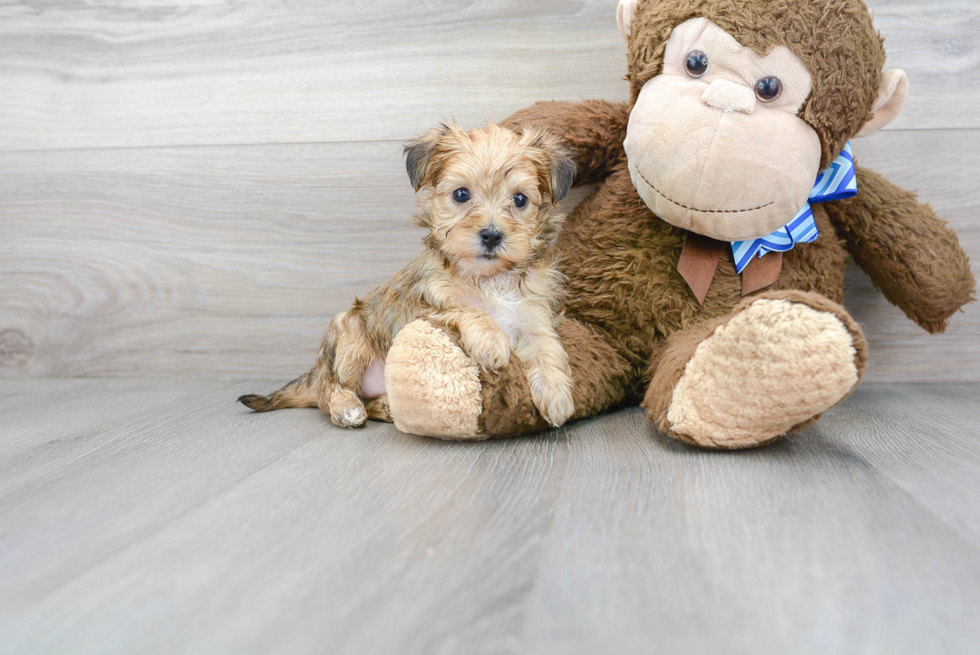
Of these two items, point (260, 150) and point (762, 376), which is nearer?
point (762, 376)

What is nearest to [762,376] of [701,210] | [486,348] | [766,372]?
[766,372]

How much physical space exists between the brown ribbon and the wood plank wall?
588 mm

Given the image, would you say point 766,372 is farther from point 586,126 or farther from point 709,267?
point 586,126

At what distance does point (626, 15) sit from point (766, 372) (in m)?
1.03

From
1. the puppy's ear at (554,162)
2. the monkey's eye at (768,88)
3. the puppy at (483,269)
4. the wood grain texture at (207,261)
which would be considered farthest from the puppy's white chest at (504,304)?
the monkey's eye at (768,88)

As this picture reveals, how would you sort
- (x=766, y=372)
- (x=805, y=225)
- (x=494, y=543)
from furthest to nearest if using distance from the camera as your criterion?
(x=805, y=225), (x=766, y=372), (x=494, y=543)

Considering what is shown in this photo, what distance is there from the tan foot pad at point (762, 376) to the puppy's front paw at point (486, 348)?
383 mm

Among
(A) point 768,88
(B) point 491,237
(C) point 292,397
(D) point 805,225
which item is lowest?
(C) point 292,397

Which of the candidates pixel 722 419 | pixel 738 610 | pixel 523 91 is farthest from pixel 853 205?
pixel 738 610

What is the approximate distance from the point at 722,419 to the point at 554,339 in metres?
0.46

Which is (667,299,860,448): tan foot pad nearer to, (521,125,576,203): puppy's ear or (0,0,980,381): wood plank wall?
(521,125,576,203): puppy's ear

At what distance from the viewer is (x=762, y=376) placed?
1.35 m

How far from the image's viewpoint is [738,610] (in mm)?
862

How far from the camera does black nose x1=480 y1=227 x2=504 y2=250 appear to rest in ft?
5.19
